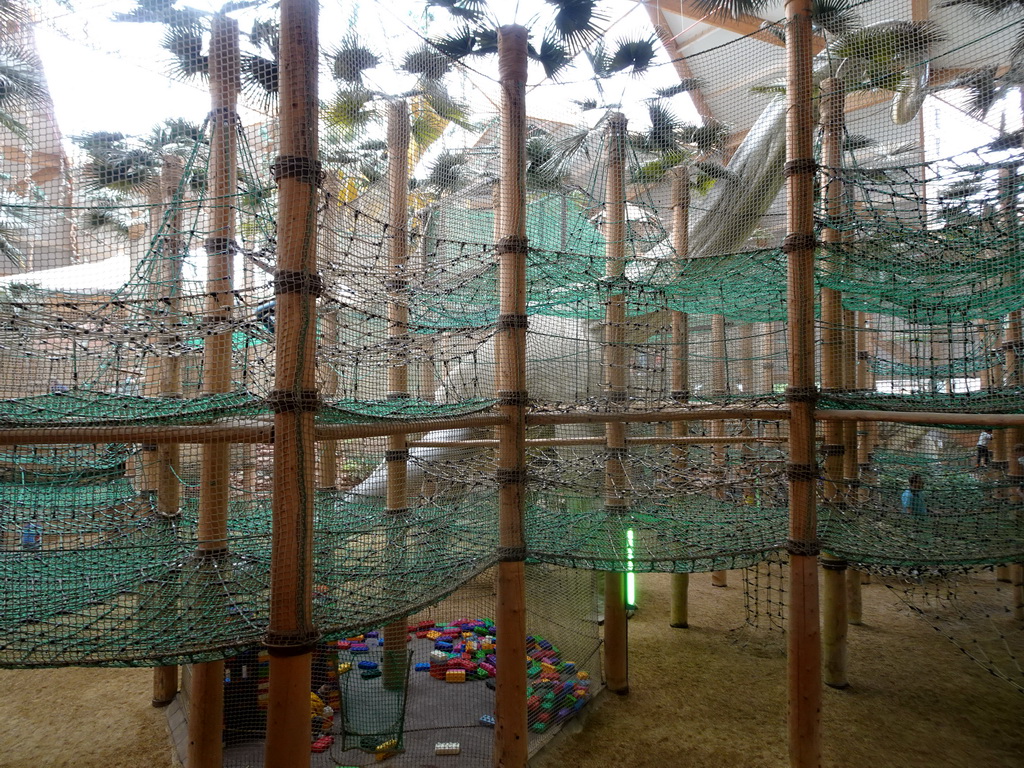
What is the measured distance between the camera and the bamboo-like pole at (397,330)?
16.0 ft

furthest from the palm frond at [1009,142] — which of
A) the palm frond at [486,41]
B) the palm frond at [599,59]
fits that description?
the palm frond at [486,41]

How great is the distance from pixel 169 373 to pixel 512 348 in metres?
3.14

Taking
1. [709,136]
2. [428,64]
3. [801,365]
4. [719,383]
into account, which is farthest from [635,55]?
[719,383]

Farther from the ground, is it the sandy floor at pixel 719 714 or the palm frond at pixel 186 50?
the palm frond at pixel 186 50

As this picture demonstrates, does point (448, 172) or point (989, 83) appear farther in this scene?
point (448, 172)

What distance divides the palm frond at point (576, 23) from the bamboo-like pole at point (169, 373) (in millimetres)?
2888

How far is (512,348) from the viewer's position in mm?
4082

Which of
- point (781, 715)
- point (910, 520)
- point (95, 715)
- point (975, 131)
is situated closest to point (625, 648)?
point (781, 715)

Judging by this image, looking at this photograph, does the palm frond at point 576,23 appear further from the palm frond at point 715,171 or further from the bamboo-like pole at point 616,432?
the palm frond at point 715,171

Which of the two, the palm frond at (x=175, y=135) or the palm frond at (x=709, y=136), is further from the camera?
the palm frond at (x=709, y=136)

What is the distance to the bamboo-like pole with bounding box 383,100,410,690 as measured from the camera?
16.0 ft

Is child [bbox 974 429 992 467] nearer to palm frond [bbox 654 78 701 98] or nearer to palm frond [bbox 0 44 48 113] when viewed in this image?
palm frond [bbox 654 78 701 98]

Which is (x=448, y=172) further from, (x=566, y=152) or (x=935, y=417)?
(x=935, y=417)

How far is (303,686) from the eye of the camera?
8.53ft
